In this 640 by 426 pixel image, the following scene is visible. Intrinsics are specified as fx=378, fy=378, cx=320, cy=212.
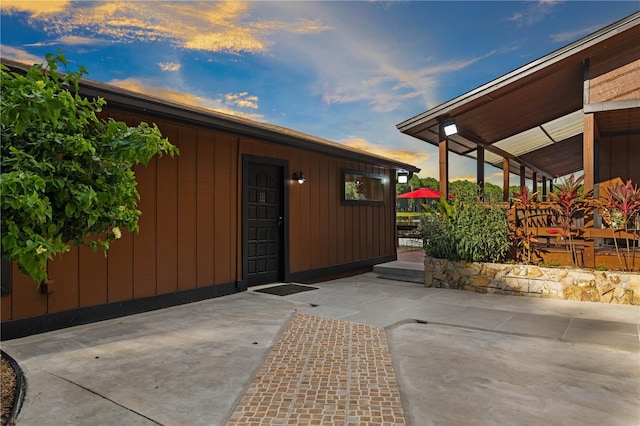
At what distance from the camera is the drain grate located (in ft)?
18.7

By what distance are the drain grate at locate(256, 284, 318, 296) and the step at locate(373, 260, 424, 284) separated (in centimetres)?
206

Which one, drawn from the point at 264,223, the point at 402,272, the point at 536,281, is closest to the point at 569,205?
the point at 536,281

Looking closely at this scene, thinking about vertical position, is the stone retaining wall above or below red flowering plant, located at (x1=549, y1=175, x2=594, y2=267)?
below

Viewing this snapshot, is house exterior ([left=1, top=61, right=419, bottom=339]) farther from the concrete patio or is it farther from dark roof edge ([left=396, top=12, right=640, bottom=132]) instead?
dark roof edge ([left=396, top=12, right=640, bottom=132])

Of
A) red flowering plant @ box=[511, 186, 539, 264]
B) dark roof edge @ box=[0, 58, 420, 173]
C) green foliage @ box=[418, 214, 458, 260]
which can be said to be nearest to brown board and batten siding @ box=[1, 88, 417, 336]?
dark roof edge @ box=[0, 58, 420, 173]

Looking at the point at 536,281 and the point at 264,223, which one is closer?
the point at 536,281

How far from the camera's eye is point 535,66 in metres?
5.68

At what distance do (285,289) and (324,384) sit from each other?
11.4 feet

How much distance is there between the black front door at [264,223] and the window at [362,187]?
1.88m

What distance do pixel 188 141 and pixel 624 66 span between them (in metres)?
6.23

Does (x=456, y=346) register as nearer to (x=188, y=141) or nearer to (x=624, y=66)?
(x=188, y=141)

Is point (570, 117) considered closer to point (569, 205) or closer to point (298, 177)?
point (569, 205)

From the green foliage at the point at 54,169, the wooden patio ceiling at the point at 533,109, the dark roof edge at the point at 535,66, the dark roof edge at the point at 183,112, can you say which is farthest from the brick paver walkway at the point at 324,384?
the wooden patio ceiling at the point at 533,109

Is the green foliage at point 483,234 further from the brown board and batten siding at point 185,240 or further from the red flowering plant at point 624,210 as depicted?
the brown board and batten siding at point 185,240
